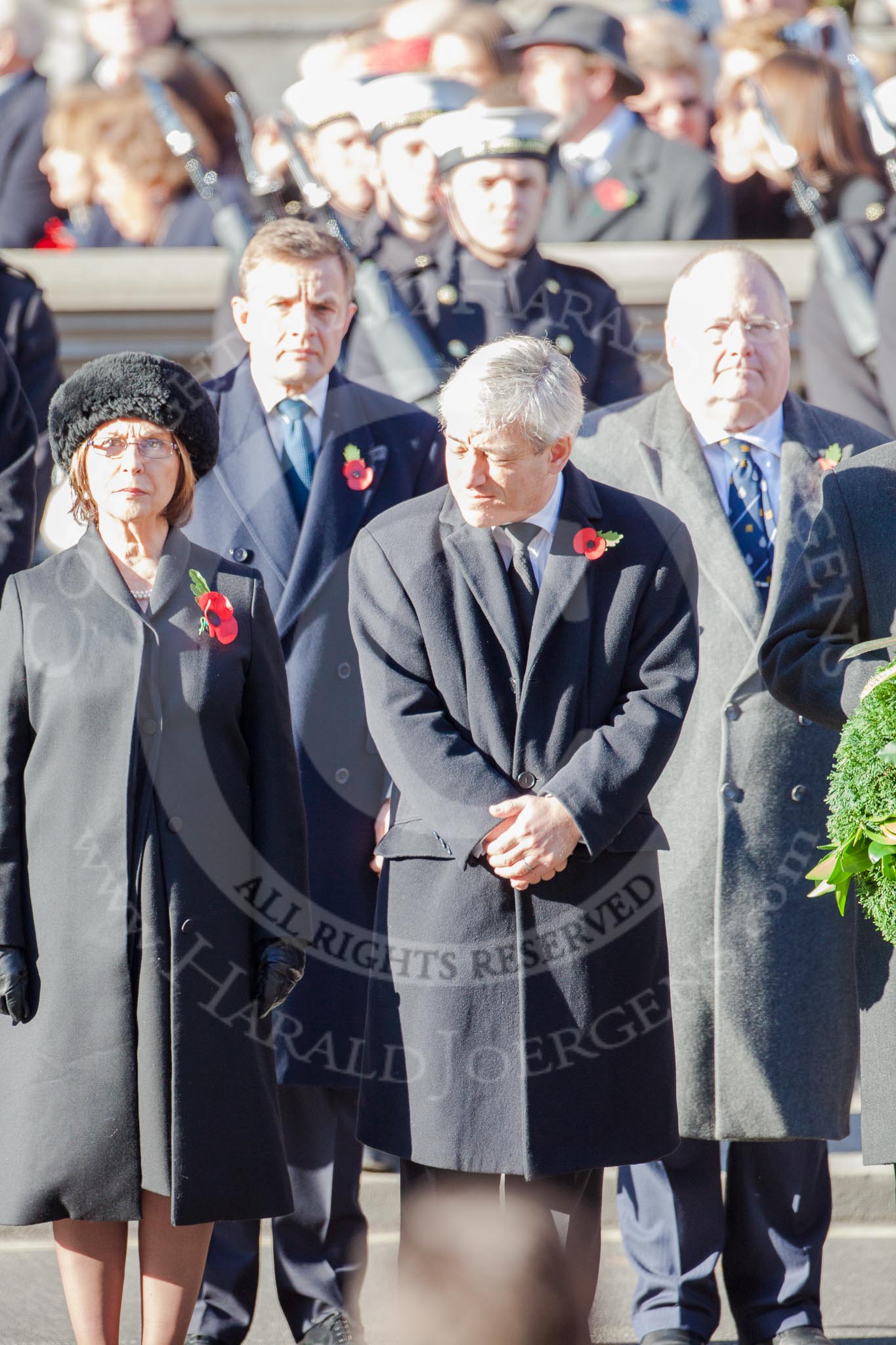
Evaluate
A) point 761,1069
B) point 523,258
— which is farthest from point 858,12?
point 761,1069

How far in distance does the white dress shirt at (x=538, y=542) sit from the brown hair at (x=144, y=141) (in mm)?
2939

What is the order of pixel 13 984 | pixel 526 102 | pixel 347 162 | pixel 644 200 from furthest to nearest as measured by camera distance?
pixel 644 200
pixel 347 162
pixel 526 102
pixel 13 984

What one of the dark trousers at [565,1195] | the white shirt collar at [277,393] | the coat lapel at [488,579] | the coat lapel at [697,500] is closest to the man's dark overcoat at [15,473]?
the white shirt collar at [277,393]

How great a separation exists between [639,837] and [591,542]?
50 centimetres

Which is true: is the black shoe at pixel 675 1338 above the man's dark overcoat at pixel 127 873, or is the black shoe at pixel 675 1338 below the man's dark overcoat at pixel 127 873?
below

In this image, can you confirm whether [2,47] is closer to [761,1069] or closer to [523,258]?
[523,258]

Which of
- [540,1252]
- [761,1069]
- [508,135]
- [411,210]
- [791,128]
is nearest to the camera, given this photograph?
[540,1252]

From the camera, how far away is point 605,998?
10.5ft

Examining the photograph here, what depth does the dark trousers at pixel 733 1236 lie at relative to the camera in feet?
11.8

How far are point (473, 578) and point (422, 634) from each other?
0.13 metres

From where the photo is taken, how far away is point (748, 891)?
3668 millimetres

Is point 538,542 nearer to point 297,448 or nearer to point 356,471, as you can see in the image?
point 356,471

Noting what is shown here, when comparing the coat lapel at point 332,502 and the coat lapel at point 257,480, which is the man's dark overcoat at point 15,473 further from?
the coat lapel at point 332,502

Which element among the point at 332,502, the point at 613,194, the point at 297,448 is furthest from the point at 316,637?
the point at 613,194
